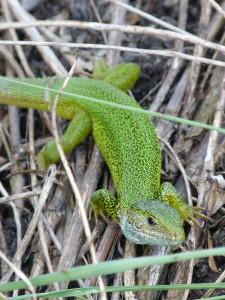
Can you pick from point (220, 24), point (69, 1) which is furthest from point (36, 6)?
point (220, 24)

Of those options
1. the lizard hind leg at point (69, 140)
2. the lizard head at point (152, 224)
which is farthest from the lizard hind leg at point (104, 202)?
the lizard hind leg at point (69, 140)

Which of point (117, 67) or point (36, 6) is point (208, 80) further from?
point (36, 6)

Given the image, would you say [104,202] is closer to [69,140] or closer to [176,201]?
[176,201]

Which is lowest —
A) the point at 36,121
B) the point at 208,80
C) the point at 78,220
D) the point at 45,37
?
the point at 78,220

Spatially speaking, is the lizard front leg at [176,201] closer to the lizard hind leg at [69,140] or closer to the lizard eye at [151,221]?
the lizard eye at [151,221]

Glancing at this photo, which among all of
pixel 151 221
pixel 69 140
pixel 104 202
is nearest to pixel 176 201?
pixel 151 221

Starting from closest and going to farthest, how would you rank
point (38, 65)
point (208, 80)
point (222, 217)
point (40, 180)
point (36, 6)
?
point (222, 217) → point (40, 180) → point (208, 80) → point (38, 65) → point (36, 6)

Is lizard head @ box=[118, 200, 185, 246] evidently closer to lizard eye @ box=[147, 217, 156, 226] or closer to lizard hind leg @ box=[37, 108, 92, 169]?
lizard eye @ box=[147, 217, 156, 226]

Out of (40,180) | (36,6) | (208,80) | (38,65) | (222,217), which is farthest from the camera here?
(36,6)
